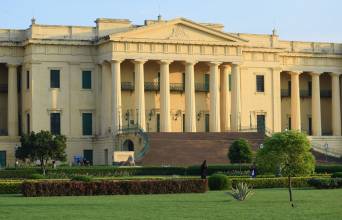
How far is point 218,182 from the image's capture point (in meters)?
48.6

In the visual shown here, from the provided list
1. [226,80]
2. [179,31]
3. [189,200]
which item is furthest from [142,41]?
[189,200]

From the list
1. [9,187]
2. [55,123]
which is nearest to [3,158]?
[55,123]

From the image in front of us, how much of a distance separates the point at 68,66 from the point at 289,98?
2305 centimetres

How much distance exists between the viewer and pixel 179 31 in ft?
262

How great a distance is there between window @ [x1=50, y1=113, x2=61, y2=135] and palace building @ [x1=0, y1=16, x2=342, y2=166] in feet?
0.26

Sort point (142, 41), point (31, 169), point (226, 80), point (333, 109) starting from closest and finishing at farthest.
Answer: point (31, 169) → point (142, 41) → point (226, 80) → point (333, 109)

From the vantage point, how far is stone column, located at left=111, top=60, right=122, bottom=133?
77.6m

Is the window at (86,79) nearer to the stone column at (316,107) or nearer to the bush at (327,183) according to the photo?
the stone column at (316,107)

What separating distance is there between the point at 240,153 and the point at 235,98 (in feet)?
53.9

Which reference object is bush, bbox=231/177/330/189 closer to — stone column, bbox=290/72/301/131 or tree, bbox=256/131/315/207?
tree, bbox=256/131/315/207

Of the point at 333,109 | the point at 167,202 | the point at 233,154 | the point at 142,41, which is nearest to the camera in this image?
the point at 167,202

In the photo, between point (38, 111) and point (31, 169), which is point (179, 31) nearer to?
point (38, 111)

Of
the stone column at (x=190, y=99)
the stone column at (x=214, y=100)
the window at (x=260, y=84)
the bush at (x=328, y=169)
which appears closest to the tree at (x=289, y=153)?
the bush at (x=328, y=169)

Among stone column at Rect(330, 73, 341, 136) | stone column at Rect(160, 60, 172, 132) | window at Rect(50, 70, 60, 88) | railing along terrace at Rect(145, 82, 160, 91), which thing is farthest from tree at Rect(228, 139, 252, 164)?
stone column at Rect(330, 73, 341, 136)
